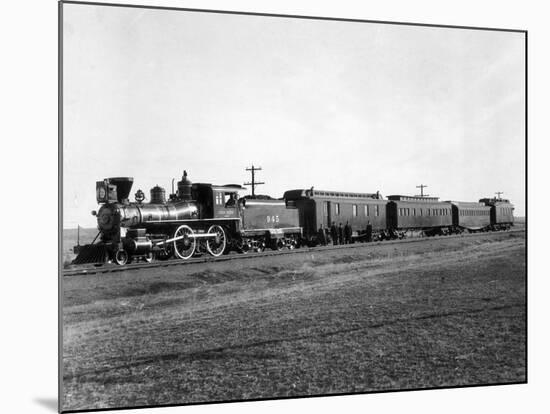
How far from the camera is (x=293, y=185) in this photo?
816 cm

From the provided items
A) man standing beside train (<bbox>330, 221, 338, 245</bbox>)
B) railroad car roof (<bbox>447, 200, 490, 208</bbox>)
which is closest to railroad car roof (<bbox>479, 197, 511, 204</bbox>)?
railroad car roof (<bbox>447, 200, 490, 208</bbox>)

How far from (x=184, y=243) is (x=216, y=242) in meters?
0.62

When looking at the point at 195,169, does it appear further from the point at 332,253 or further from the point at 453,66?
the point at 453,66

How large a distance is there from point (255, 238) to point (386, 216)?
6.68 feet

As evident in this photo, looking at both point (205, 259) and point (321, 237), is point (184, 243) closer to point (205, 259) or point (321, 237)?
point (205, 259)

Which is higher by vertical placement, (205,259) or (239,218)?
Answer: (239,218)

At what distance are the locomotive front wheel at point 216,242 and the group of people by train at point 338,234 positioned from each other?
1412mm

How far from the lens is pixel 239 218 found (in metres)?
8.84

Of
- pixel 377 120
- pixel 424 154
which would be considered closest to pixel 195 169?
pixel 377 120

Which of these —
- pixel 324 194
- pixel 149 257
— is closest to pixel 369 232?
pixel 324 194

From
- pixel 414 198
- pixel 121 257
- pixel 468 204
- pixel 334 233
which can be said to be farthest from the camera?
pixel 334 233

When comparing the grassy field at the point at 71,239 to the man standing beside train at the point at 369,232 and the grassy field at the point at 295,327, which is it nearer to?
the grassy field at the point at 295,327

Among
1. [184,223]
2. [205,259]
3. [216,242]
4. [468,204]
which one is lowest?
[205,259]

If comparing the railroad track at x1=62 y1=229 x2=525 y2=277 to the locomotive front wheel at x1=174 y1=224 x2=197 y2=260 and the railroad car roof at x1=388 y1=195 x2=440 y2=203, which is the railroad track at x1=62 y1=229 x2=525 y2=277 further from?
the railroad car roof at x1=388 y1=195 x2=440 y2=203
